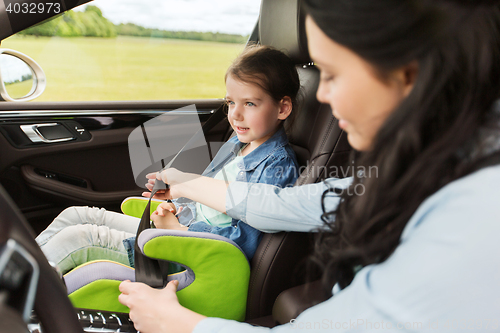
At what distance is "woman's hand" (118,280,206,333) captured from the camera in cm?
72

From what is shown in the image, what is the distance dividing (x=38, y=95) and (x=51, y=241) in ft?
3.56

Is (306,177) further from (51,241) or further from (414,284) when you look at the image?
(51,241)

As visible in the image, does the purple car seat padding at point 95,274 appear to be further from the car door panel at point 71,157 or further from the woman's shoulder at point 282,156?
the car door panel at point 71,157

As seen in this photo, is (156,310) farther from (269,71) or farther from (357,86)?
(269,71)

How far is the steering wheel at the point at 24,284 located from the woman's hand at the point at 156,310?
0.23 metres

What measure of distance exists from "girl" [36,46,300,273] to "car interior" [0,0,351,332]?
7 cm

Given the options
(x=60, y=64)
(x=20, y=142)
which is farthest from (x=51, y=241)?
(x=60, y=64)

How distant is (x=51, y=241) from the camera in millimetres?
1172

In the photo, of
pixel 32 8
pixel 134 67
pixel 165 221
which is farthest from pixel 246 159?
pixel 134 67

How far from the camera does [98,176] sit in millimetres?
1915

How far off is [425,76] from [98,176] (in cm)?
180

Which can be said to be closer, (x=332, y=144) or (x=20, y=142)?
(x=332, y=144)

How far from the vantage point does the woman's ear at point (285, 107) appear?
1.26m

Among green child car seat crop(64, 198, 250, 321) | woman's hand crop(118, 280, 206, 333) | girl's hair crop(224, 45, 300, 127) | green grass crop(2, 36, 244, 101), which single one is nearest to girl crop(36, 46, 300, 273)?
girl's hair crop(224, 45, 300, 127)
